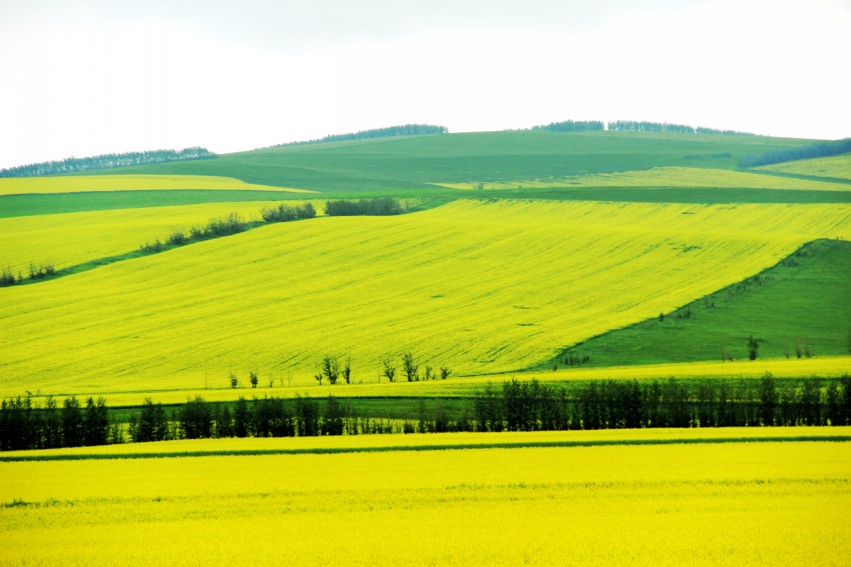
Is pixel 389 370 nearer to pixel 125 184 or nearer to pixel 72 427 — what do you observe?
pixel 72 427

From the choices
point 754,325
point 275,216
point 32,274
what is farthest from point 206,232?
point 754,325

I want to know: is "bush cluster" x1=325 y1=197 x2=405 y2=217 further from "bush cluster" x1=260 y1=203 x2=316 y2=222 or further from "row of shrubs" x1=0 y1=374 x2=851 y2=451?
"row of shrubs" x1=0 y1=374 x2=851 y2=451

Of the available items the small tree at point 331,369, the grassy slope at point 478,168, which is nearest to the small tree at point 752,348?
the small tree at point 331,369

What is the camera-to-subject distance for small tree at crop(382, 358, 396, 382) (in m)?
41.3

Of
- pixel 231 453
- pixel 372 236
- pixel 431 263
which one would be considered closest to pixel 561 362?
pixel 231 453

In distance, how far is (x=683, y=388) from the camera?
3189 cm

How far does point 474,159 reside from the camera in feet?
450

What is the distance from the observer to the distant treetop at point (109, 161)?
515 ft

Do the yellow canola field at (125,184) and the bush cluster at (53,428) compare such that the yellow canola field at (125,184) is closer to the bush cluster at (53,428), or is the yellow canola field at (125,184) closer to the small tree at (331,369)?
the small tree at (331,369)

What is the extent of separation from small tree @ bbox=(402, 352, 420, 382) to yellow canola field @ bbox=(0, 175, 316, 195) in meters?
71.3

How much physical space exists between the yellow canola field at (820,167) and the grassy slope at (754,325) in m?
54.7

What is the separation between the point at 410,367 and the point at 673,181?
74.2 metres

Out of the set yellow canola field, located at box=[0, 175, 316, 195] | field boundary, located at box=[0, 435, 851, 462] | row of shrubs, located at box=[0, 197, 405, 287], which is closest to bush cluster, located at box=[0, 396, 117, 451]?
field boundary, located at box=[0, 435, 851, 462]

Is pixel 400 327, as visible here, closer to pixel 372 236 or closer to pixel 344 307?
pixel 344 307
